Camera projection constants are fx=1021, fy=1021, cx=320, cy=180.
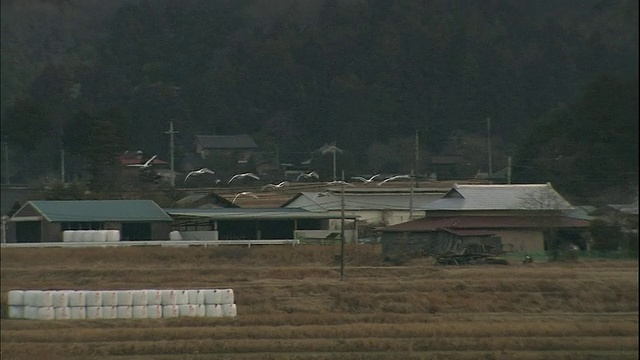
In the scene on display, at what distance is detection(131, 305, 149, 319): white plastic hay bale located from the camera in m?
15.2

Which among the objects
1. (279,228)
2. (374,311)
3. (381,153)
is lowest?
(374,311)

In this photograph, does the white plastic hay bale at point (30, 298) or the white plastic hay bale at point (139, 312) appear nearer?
the white plastic hay bale at point (30, 298)

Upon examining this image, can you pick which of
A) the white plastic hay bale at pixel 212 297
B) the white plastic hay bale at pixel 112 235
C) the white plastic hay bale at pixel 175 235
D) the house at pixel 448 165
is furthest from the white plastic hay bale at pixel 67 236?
the house at pixel 448 165

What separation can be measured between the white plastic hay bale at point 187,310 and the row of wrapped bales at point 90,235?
213 cm

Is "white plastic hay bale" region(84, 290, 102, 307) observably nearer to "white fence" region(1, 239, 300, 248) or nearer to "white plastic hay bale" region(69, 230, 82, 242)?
"white fence" region(1, 239, 300, 248)

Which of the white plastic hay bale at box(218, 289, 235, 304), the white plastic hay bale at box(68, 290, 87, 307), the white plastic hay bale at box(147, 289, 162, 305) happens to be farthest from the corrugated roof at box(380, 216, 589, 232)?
the white plastic hay bale at box(68, 290, 87, 307)

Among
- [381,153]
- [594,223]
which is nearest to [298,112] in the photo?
[381,153]

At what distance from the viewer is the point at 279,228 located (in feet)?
56.3

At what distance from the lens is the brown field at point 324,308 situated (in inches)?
512

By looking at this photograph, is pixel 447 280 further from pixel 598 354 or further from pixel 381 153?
pixel 598 354

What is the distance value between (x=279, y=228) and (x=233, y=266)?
997 mm

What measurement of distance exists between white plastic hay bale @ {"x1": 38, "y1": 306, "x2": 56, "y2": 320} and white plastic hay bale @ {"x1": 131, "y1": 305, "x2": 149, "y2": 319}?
1158 millimetres

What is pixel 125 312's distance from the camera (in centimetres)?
1518

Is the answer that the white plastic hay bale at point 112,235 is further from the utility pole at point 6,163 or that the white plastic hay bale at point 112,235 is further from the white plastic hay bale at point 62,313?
the utility pole at point 6,163
